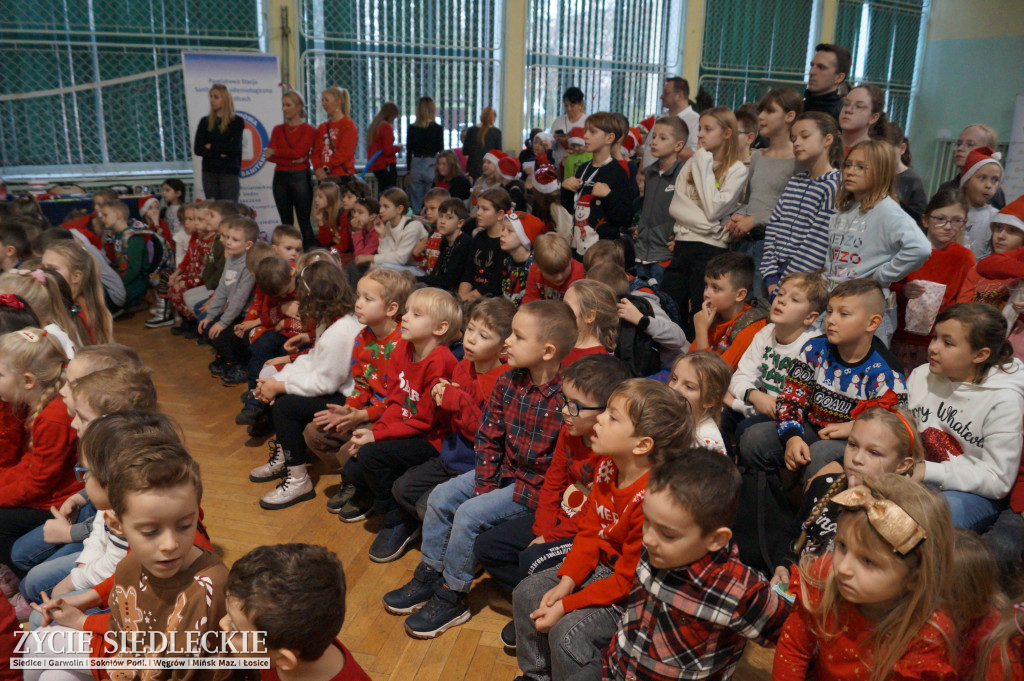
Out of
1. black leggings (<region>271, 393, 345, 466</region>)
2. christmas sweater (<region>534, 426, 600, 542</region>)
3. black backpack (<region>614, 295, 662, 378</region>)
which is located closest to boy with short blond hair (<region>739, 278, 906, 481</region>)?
black backpack (<region>614, 295, 662, 378</region>)

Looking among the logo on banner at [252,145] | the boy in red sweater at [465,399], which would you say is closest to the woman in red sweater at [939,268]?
the boy in red sweater at [465,399]

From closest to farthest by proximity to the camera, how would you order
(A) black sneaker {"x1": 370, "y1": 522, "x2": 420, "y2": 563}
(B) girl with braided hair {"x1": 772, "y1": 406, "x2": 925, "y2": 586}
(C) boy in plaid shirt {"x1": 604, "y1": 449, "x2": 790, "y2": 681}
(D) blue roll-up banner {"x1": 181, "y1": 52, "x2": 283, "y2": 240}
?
(C) boy in plaid shirt {"x1": 604, "y1": 449, "x2": 790, "y2": 681} < (B) girl with braided hair {"x1": 772, "y1": 406, "x2": 925, "y2": 586} < (A) black sneaker {"x1": 370, "y1": 522, "x2": 420, "y2": 563} < (D) blue roll-up banner {"x1": 181, "y1": 52, "x2": 283, "y2": 240}

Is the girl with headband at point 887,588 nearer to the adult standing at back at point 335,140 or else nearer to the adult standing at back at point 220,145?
the adult standing at back at point 335,140

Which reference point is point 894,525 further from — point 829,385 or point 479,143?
point 479,143

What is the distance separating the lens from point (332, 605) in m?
1.34

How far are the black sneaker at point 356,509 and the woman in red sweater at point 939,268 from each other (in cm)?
228

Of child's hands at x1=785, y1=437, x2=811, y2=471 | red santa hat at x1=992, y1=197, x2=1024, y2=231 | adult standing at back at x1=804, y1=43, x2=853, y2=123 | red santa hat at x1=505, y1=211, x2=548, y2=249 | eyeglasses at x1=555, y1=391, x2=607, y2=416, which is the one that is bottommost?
child's hands at x1=785, y1=437, x2=811, y2=471


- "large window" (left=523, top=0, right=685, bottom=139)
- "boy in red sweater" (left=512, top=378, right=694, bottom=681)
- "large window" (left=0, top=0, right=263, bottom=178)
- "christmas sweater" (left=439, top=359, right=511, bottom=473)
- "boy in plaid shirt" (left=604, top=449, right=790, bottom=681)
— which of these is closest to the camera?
"boy in plaid shirt" (left=604, top=449, right=790, bottom=681)

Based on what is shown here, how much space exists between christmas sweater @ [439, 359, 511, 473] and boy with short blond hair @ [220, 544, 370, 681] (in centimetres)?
107

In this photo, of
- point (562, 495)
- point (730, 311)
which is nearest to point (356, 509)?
point (562, 495)

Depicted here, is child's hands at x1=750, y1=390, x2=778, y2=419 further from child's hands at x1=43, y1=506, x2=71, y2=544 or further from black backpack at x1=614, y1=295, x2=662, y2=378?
child's hands at x1=43, y1=506, x2=71, y2=544

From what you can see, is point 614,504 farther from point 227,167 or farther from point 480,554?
point 227,167

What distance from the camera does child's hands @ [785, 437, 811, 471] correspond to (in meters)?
2.28

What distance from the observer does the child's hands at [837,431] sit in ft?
7.50
